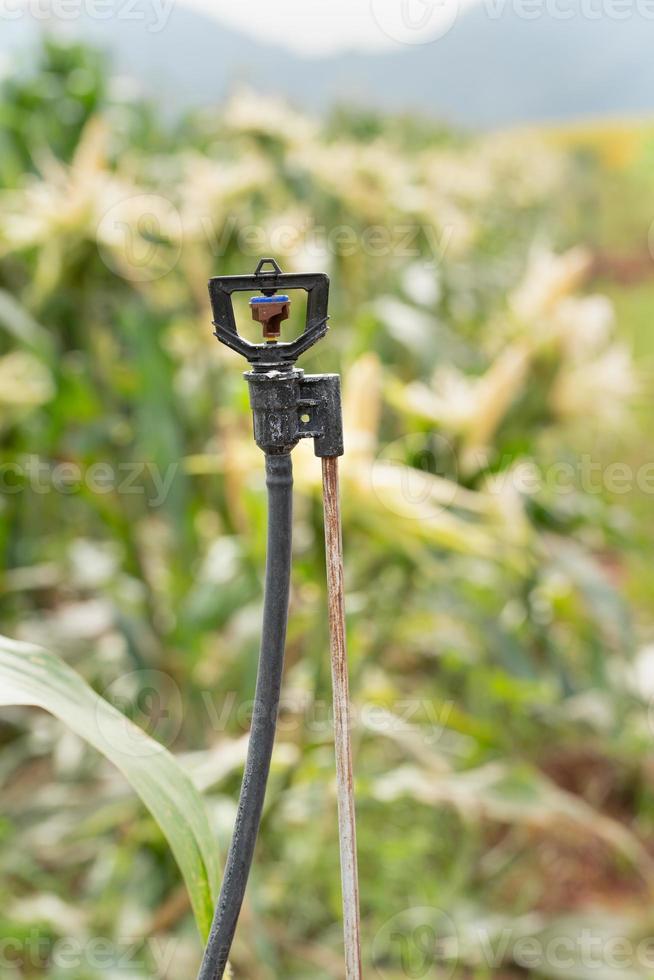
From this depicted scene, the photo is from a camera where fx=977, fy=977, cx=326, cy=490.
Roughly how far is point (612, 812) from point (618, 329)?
8.95 feet

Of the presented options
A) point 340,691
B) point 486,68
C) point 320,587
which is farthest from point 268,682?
point 486,68

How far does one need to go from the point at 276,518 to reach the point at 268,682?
0.05 m

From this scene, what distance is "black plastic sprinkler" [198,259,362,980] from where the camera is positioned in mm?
288

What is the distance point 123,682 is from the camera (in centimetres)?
116

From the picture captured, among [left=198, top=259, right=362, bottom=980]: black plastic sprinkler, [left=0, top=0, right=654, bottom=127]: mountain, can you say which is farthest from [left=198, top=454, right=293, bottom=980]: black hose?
[left=0, top=0, right=654, bottom=127]: mountain

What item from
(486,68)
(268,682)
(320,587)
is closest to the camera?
(268,682)

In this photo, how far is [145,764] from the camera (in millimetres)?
340

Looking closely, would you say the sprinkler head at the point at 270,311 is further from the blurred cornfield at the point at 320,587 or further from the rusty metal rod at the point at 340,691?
the blurred cornfield at the point at 320,587

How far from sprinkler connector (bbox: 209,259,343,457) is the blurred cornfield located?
414mm

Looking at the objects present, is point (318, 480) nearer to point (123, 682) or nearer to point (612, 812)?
point (123, 682)

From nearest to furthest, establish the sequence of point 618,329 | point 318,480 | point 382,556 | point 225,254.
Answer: point 318,480, point 382,556, point 225,254, point 618,329

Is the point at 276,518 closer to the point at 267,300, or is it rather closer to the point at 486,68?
the point at 267,300

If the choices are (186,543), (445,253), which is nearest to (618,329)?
(445,253)

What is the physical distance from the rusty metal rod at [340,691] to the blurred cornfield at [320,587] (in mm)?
422
